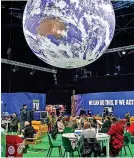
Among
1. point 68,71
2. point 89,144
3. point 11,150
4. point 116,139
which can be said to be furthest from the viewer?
point 68,71

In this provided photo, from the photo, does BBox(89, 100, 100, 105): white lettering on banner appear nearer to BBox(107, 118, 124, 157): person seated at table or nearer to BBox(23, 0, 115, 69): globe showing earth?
BBox(107, 118, 124, 157): person seated at table

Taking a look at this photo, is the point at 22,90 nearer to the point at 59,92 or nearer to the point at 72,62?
the point at 59,92

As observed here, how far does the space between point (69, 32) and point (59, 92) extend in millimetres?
24885

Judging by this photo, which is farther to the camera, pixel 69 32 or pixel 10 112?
pixel 10 112

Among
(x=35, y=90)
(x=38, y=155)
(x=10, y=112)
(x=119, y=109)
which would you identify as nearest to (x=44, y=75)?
(x=35, y=90)

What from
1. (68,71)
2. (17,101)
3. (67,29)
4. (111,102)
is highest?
(68,71)

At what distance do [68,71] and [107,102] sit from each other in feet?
17.6

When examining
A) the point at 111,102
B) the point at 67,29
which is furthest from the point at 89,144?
the point at 111,102

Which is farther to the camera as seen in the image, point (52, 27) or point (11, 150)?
point (11, 150)

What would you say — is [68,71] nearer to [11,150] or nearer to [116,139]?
Answer: [116,139]

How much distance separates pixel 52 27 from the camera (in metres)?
3.26

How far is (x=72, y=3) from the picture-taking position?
3.25m

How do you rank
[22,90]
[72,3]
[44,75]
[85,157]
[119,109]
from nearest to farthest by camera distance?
1. [72,3]
2. [85,157]
3. [119,109]
4. [22,90]
5. [44,75]

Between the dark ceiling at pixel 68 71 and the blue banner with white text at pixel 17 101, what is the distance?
4.71 ft
